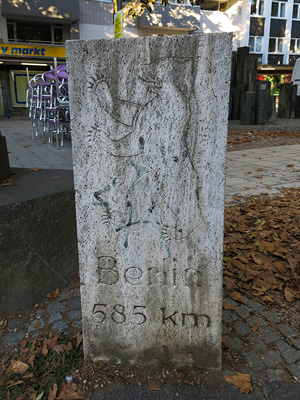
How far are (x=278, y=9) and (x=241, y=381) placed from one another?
132ft

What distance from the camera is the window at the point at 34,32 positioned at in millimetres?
20469

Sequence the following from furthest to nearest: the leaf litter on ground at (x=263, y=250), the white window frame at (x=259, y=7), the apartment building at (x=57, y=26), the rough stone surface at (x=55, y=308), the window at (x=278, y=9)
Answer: the window at (x=278, y=9) → the white window frame at (x=259, y=7) → the apartment building at (x=57, y=26) → the leaf litter on ground at (x=263, y=250) → the rough stone surface at (x=55, y=308)

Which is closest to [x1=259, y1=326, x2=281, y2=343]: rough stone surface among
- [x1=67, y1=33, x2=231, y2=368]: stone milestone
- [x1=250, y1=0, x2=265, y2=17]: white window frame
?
[x1=67, y1=33, x2=231, y2=368]: stone milestone

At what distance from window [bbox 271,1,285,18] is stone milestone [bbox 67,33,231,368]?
39.4 m

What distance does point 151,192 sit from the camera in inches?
69.5

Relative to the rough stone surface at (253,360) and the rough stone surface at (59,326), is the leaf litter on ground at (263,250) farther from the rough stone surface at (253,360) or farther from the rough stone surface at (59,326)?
the rough stone surface at (59,326)

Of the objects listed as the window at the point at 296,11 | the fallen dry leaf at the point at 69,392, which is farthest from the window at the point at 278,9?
the fallen dry leaf at the point at 69,392

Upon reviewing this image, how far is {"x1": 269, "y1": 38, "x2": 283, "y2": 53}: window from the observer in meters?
35.7

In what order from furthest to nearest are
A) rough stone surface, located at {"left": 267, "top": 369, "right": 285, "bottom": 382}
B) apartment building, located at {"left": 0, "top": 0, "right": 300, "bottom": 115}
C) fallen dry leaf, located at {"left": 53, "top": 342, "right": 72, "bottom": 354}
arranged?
apartment building, located at {"left": 0, "top": 0, "right": 300, "bottom": 115} < fallen dry leaf, located at {"left": 53, "top": 342, "right": 72, "bottom": 354} < rough stone surface, located at {"left": 267, "top": 369, "right": 285, "bottom": 382}

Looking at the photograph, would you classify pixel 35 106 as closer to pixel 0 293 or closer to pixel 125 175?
pixel 0 293

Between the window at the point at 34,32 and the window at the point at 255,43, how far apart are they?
20.3 metres

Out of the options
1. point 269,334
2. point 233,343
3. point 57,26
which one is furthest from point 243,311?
point 57,26

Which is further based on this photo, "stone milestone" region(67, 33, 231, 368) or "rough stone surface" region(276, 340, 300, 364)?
"rough stone surface" region(276, 340, 300, 364)

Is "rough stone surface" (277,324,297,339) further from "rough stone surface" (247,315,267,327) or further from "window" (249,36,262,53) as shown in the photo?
"window" (249,36,262,53)
